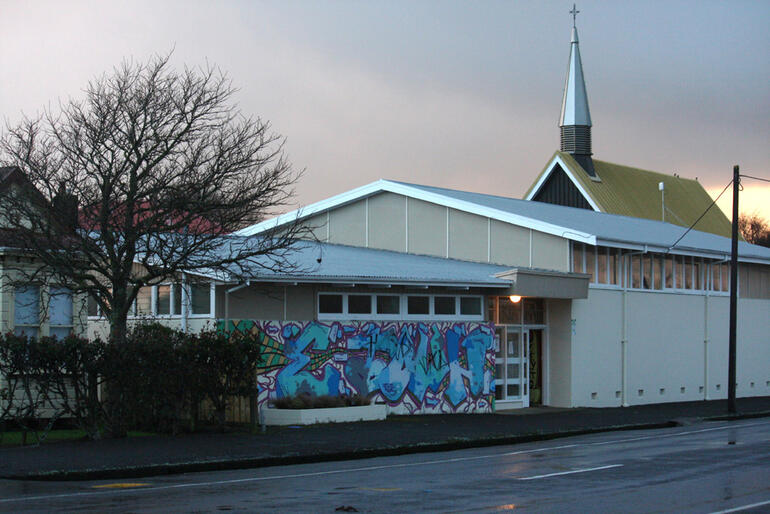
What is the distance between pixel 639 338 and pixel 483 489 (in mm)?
20194

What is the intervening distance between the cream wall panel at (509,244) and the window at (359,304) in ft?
20.7

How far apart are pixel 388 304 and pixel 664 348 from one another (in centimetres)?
1184

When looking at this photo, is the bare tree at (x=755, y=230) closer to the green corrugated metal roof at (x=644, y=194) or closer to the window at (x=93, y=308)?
the green corrugated metal roof at (x=644, y=194)

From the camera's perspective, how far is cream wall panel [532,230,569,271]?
28406 millimetres

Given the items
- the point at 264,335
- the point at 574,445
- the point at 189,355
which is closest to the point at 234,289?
the point at 264,335

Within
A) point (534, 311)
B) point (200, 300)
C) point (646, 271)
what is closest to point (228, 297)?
point (200, 300)

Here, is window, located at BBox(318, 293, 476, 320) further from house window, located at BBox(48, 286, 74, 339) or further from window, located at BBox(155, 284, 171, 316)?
house window, located at BBox(48, 286, 74, 339)

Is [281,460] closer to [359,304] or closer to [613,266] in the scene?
[359,304]

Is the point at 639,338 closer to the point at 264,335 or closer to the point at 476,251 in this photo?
the point at 476,251

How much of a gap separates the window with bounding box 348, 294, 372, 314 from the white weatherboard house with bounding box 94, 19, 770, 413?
0.03 m

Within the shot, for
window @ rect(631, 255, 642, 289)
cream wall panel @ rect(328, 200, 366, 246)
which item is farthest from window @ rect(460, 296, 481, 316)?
cream wall panel @ rect(328, 200, 366, 246)

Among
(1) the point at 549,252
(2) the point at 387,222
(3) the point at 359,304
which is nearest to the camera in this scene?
(3) the point at 359,304

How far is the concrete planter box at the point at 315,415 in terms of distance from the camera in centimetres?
2147

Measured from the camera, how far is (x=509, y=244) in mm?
29500
